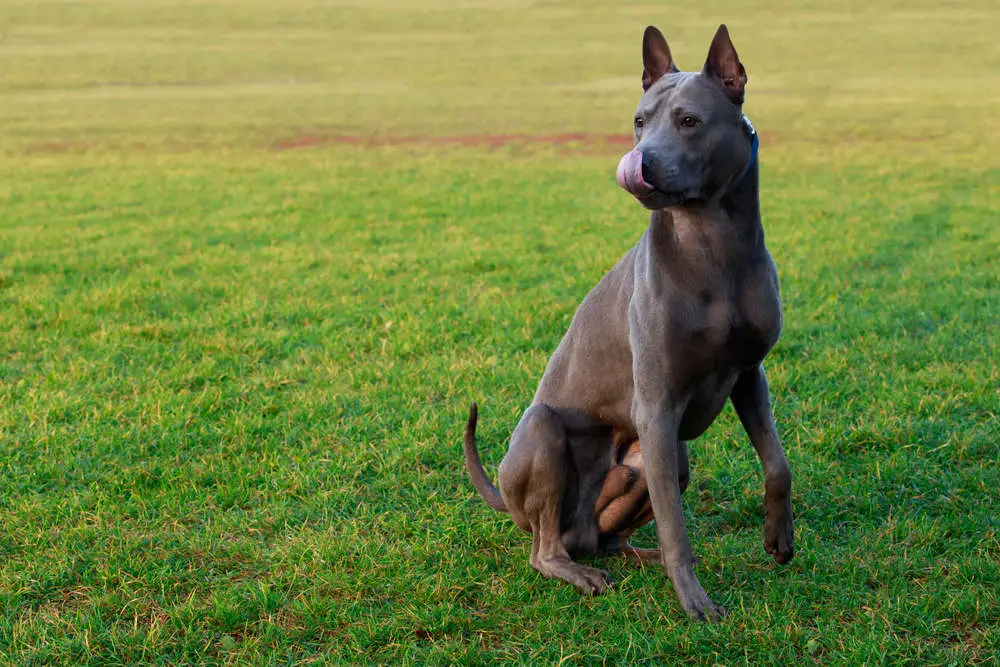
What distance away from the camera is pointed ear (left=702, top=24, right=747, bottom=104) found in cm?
344

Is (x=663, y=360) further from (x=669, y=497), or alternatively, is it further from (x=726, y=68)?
(x=726, y=68)

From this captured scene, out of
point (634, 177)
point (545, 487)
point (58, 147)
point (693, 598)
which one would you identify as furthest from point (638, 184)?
point (58, 147)

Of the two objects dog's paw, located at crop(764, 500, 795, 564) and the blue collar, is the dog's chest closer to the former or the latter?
the blue collar

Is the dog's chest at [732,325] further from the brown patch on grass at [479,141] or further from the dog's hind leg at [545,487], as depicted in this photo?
the brown patch on grass at [479,141]

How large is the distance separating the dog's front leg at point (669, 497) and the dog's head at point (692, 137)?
0.77 meters

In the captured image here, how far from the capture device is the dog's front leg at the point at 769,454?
3.92 m

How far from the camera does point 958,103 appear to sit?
2598 centimetres

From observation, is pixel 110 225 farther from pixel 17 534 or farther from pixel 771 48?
pixel 771 48

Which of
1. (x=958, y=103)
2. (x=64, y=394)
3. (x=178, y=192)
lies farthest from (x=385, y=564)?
(x=958, y=103)

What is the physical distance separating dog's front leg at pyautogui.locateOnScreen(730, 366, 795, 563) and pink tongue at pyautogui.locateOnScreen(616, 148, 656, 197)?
0.99 m

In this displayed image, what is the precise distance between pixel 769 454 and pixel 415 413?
259 centimetres

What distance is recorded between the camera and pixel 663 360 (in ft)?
11.8

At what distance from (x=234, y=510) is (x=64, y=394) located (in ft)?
7.12

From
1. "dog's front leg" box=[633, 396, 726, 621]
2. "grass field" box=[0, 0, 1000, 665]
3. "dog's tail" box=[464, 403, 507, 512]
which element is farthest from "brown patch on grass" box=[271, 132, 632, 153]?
"dog's front leg" box=[633, 396, 726, 621]
